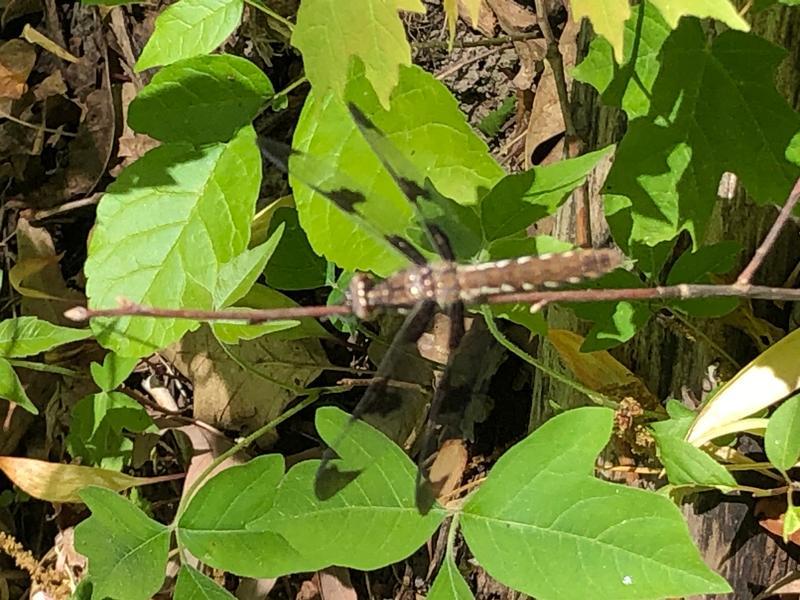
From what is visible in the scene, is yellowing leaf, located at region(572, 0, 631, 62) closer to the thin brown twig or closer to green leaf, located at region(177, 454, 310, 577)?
the thin brown twig

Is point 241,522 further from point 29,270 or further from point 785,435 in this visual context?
point 29,270

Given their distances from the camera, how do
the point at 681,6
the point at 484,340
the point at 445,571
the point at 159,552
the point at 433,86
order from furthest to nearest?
the point at 484,340, the point at 159,552, the point at 433,86, the point at 445,571, the point at 681,6

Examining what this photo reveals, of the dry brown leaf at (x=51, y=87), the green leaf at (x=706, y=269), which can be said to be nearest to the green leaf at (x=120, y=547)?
the green leaf at (x=706, y=269)

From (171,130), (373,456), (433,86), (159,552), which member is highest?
(433,86)

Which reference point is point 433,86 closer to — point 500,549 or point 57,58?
point 500,549

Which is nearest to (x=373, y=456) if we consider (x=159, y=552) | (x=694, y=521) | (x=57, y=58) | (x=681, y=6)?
(x=159, y=552)

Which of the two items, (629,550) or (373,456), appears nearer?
(629,550)

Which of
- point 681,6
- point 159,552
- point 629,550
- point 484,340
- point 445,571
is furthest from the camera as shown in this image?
point 484,340

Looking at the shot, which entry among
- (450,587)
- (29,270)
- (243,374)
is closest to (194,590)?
(450,587)
